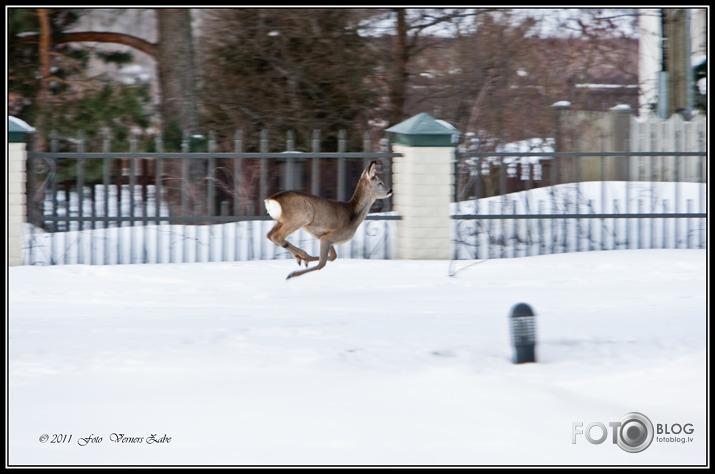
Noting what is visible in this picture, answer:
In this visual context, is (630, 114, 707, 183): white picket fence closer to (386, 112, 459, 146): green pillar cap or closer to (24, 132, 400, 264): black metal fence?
(24, 132, 400, 264): black metal fence

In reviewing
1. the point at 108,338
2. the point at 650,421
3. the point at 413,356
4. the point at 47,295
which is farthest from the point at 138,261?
the point at 650,421

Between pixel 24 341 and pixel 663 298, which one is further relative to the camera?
pixel 663 298

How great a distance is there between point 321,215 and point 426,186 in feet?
Answer: 7.42

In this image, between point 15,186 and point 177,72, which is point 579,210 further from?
point 15,186

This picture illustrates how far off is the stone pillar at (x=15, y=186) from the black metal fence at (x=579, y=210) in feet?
17.4

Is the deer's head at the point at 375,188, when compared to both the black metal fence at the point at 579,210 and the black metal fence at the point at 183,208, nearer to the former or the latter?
the black metal fence at the point at 183,208

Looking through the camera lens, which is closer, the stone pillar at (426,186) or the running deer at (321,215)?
the running deer at (321,215)

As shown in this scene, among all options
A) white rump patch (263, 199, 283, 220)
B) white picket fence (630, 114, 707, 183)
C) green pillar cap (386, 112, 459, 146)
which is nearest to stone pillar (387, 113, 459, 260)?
green pillar cap (386, 112, 459, 146)

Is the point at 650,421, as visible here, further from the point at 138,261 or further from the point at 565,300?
the point at 138,261

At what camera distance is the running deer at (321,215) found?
403 inches

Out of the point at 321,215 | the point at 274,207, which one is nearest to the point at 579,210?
the point at 321,215

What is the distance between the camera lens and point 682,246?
14.3m

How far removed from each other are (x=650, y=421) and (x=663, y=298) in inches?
162

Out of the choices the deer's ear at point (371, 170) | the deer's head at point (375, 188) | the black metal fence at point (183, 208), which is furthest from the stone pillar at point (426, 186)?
the deer's ear at point (371, 170)
